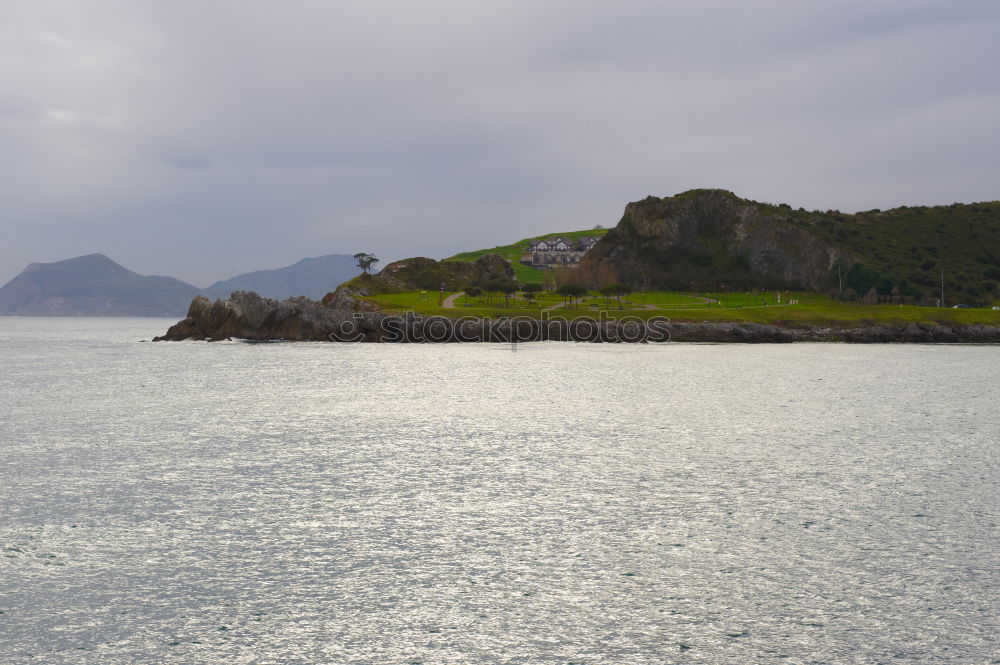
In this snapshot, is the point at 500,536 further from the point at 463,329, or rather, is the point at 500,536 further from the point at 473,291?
the point at 473,291

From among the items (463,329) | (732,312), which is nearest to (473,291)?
(463,329)

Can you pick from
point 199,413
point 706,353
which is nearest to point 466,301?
point 706,353

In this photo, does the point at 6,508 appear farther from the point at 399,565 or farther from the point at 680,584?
the point at 680,584

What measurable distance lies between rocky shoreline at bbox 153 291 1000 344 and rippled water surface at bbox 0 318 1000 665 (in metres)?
97.9

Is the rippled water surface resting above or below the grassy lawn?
below

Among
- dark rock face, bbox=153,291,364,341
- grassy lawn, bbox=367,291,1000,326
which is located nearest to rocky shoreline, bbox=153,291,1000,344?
dark rock face, bbox=153,291,364,341

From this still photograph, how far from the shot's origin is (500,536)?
17.0 metres

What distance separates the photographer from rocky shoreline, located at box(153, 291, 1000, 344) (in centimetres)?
13788

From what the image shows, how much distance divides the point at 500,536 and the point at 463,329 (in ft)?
413

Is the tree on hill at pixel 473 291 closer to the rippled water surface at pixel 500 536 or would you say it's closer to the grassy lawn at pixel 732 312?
the grassy lawn at pixel 732 312

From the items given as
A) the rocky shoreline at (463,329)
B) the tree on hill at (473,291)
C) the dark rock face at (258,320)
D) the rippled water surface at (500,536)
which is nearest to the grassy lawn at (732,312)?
the tree on hill at (473,291)

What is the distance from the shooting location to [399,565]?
48.8 feet

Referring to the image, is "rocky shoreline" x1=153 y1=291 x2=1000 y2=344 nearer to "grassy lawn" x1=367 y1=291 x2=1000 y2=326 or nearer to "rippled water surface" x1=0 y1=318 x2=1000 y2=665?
"grassy lawn" x1=367 y1=291 x2=1000 y2=326

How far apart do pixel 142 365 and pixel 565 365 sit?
4655 centimetres
